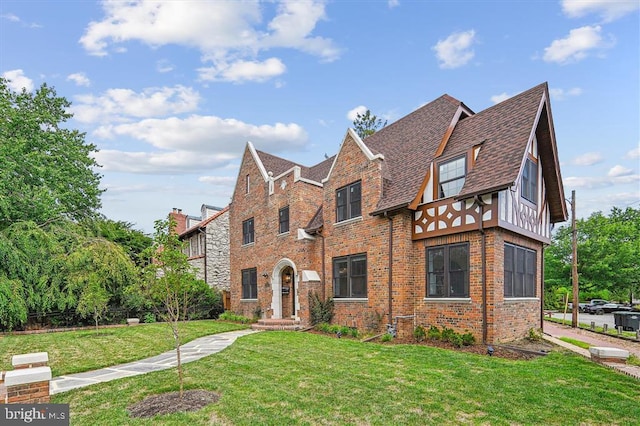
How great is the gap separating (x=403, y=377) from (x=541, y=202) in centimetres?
945

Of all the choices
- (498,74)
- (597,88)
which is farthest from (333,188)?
(597,88)

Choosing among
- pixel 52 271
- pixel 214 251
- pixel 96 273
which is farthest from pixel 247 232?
pixel 52 271

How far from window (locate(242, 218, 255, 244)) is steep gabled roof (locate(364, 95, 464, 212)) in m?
7.86

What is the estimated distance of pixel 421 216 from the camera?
11586 millimetres

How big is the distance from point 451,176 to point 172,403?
9805mm

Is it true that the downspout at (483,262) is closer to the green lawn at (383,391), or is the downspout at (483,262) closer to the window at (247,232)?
the green lawn at (383,391)

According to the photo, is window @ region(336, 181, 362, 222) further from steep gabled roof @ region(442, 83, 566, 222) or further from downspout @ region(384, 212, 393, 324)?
steep gabled roof @ region(442, 83, 566, 222)

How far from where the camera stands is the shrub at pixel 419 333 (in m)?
11.0

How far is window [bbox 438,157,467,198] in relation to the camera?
11.3m

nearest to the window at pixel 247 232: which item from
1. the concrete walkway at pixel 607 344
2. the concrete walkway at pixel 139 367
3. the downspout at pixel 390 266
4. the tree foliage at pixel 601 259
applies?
the concrete walkway at pixel 139 367

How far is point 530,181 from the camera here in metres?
12.0

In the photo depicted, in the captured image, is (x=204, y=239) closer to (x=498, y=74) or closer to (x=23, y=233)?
(x=23, y=233)

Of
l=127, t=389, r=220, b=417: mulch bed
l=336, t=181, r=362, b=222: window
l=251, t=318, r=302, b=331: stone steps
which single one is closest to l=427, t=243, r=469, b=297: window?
l=336, t=181, r=362, b=222: window

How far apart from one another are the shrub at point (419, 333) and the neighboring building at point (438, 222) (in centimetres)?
21
